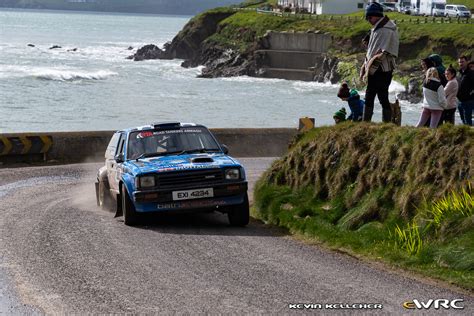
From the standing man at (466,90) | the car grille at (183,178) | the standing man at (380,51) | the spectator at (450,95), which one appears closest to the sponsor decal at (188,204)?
the car grille at (183,178)

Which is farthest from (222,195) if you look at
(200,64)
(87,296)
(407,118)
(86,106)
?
(200,64)

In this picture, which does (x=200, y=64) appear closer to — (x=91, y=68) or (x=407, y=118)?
(x=91, y=68)

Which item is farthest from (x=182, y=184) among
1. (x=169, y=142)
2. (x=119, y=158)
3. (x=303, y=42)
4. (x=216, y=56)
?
(x=216, y=56)

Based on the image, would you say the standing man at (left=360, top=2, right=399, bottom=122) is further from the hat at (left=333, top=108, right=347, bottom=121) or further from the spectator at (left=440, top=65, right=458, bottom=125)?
the hat at (left=333, top=108, right=347, bottom=121)

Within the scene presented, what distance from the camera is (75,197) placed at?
20000 mm

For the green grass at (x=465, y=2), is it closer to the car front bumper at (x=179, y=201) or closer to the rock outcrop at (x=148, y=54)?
the rock outcrop at (x=148, y=54)

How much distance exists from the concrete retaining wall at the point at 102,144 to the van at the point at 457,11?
252ft

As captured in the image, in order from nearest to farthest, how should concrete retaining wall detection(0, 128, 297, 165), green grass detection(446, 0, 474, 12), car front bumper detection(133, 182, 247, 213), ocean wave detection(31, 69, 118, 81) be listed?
car front bumper detection(133, 182, 247, 213)
concrete retaining wall detection(0, 128, 297, 165)
ocean wave detection(31, 69, 118, 81)
green grass detection(446, 0, 474, 12)

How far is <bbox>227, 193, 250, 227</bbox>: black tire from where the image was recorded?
587 inches

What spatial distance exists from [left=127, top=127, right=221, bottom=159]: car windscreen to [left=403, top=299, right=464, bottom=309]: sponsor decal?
22.9 ft

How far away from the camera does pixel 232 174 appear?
14938 millimetres

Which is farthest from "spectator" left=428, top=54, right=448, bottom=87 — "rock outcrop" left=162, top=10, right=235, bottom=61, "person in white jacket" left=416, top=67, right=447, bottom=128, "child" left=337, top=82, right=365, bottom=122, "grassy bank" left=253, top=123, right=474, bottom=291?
"rock outcrop" left=162, top=10, right=235, bottom=61

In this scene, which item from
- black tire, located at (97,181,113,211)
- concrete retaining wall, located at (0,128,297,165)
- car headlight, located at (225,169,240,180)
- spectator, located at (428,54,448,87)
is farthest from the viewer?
concrete retaining wall, located at (0,128,297,165)

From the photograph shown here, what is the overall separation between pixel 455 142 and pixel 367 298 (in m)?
3.84
